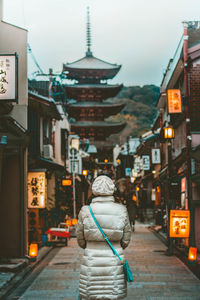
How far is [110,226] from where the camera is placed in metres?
5.24

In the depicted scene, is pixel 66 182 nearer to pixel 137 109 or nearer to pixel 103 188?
pixel 103 188

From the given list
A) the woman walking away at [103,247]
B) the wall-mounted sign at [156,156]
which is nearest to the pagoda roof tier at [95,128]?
the wall-mounted sign at [156,156]

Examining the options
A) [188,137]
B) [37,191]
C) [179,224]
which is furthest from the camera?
[37,191]

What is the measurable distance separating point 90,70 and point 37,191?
45550 millimetres

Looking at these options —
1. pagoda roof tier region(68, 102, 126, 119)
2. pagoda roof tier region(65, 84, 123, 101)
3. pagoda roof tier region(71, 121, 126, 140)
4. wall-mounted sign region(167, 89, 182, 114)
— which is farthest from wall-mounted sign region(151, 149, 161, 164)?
pagoda roof tier region(71, 121, 126, 140)

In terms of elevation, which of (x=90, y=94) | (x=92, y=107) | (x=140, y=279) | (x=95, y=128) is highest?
(x=90, y=94)

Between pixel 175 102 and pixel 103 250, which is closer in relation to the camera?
pixel 103 250

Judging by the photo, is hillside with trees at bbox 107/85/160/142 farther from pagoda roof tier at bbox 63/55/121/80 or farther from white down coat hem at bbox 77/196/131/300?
white down coat hem at bbox 77/196/131/300

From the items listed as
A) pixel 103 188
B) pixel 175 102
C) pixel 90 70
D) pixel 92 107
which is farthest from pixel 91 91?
pixel 103 188

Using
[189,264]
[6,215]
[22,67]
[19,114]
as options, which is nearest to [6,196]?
[6,215]

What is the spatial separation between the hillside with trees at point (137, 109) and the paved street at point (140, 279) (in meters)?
92.8

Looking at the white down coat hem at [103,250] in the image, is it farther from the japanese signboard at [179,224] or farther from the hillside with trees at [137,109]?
the hillside with trees at [137,109]

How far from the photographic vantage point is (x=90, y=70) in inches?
2354

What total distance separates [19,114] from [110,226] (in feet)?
28.9
